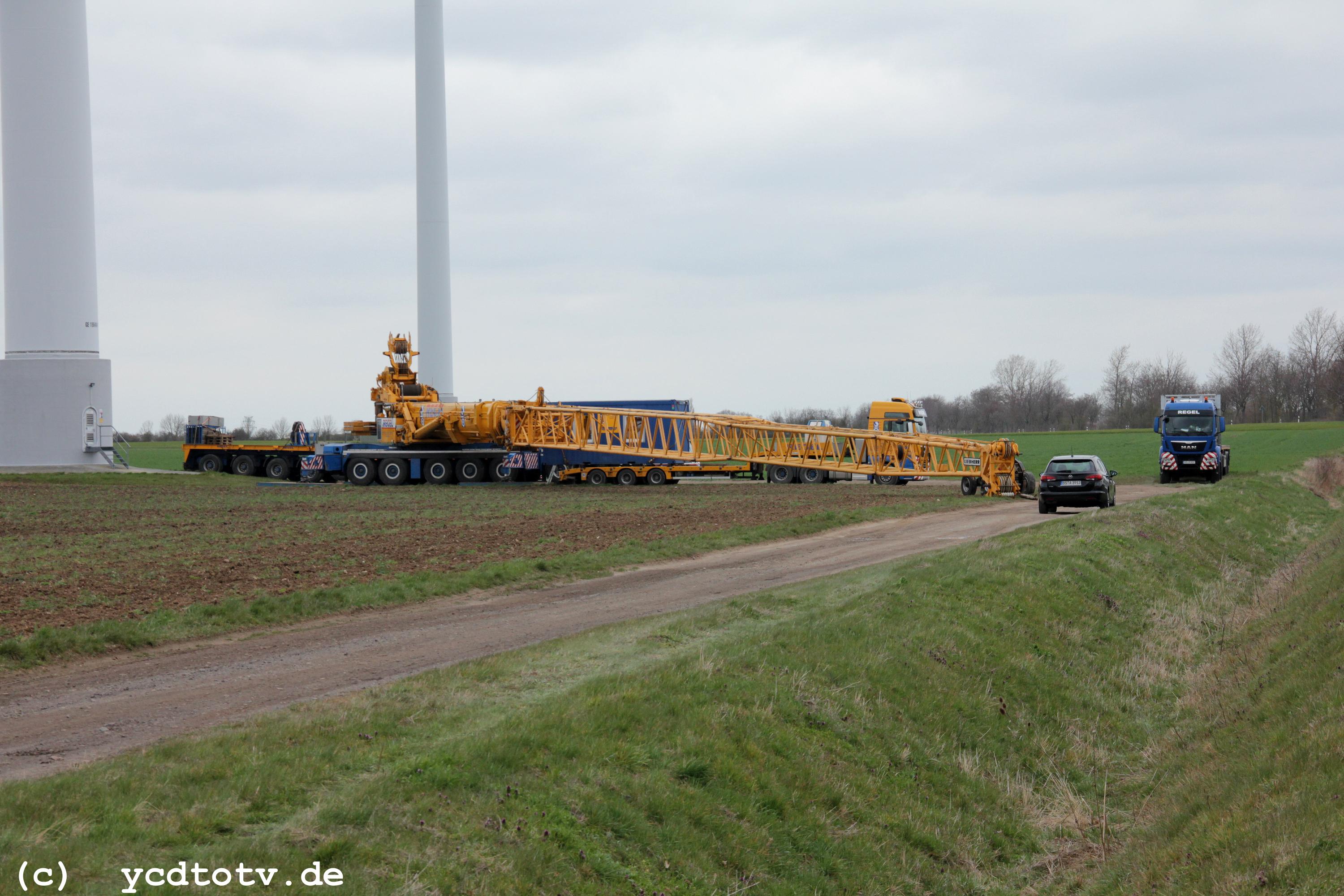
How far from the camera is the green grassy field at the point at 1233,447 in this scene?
57656 mm

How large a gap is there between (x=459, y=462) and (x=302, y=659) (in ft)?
133

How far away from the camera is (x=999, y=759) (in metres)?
11.2

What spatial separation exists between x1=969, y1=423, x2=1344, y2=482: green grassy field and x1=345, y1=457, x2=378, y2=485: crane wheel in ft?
97.8

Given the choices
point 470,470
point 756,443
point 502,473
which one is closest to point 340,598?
point 756,443

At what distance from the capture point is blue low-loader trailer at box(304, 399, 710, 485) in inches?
2023

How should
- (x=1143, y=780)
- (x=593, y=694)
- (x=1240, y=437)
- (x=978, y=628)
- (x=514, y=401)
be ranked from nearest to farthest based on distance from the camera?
(x=593, y=694) < (x=1143, y=780) < (x=978, y=628) < (x=514, y=401) < (x=1240, y=437)

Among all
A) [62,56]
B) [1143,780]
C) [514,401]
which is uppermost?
[62,56]

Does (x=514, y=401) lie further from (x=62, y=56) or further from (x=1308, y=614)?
(x=1308, y=614)

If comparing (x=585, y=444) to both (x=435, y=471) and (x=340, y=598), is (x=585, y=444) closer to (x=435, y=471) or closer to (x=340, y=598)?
(x=435, y=471)

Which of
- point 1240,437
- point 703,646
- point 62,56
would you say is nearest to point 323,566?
point 703,646

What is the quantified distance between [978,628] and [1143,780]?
11.0 ft

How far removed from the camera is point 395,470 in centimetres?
5197

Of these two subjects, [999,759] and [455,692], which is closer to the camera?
[455,692]

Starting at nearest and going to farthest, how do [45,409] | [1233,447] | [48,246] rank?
[48,246] → [45,409] → [1233,447]
